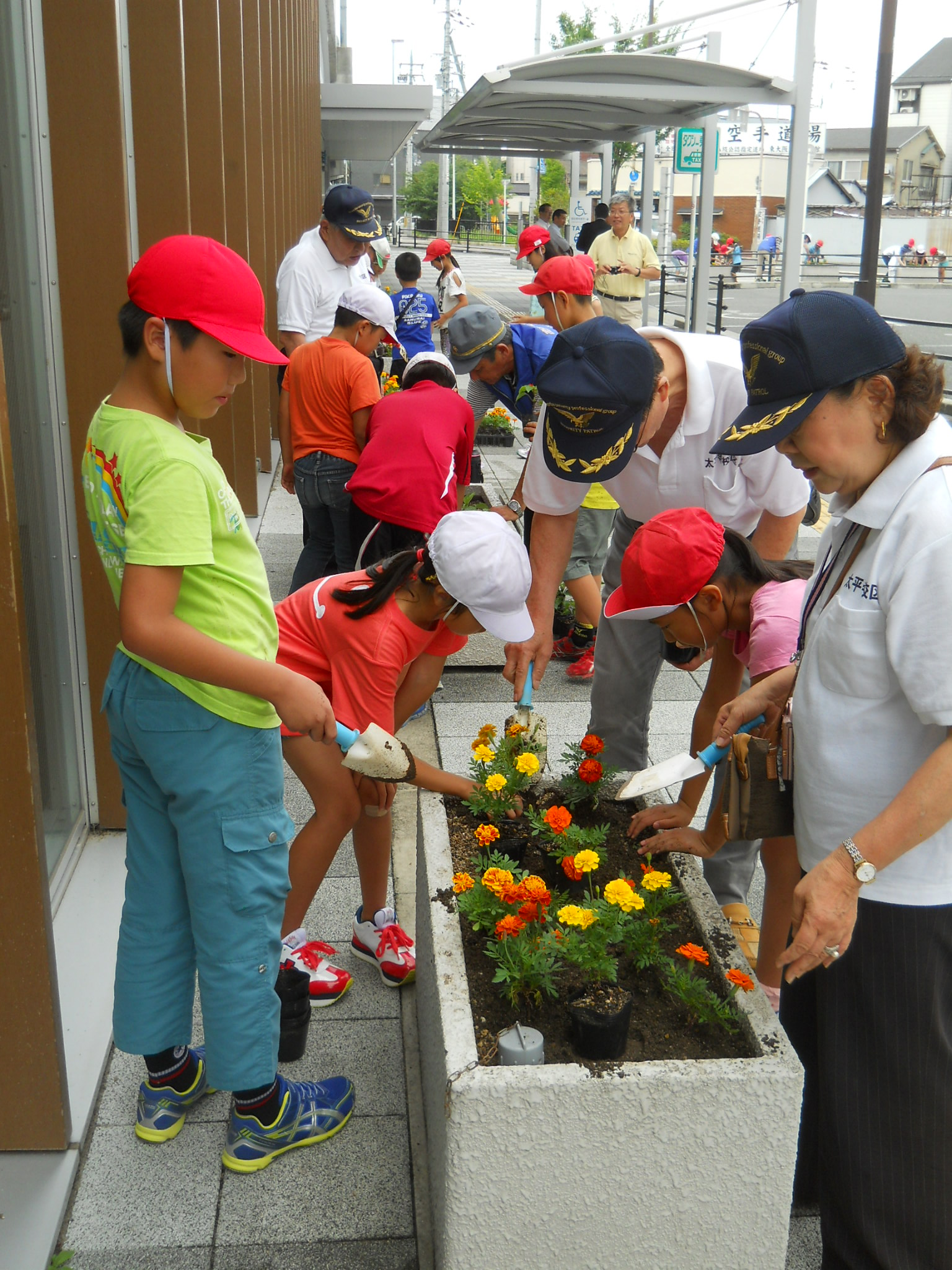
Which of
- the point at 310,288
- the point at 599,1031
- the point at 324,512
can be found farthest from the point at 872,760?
the point at 310,288

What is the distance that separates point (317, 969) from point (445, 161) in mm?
41351

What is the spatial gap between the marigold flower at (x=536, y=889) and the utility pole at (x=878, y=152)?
8999 mm

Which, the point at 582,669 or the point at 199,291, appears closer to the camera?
the point at 199,291

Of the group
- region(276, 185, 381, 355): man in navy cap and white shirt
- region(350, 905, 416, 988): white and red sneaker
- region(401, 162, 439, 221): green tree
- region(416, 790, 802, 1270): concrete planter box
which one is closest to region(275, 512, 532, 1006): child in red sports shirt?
region(350, 905, 416, 988): white and red sneaker

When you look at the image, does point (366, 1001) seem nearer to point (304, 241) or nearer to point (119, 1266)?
point (119, 1266)

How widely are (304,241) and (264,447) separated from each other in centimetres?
342

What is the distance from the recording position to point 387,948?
327 cm

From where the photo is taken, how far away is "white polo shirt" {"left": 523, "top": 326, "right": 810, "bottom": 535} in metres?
3.04

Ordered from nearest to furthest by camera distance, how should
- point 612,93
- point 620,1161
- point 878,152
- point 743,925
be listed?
point 620,1161
point 743,925
point 612,93
point 878,152

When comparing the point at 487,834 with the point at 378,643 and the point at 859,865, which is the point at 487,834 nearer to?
the point at 378,643

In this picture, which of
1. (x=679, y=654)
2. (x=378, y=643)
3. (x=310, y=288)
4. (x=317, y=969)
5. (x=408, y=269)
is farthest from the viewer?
(x=408, y=269)

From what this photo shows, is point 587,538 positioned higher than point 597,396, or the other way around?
point 597,396

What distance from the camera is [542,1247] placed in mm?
2043

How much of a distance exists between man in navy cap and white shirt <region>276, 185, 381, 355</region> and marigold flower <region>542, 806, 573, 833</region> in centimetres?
460
